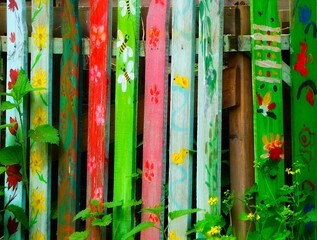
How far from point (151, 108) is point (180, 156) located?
32cm

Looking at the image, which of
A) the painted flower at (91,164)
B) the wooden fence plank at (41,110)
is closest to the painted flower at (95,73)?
the wooden fence plank at (41,110)

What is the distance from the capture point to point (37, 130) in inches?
168

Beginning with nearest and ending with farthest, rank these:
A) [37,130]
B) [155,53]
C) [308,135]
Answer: [308,135] → [155,53] → [37,130]

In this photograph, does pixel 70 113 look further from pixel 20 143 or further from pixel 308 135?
pixel 308 135

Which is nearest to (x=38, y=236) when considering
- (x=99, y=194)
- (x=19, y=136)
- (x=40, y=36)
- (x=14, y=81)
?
(x=99, y=194)

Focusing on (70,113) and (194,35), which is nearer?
(194,35)

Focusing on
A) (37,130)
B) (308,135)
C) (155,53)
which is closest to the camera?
(308,135)

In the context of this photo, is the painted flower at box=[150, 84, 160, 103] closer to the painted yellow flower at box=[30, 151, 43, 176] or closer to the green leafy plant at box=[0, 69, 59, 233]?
the green leafy plant at box=[0, 69, 59, 233]

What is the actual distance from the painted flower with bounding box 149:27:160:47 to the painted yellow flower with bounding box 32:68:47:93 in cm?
74

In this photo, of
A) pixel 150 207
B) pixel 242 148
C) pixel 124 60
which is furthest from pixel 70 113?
pixel 242 148

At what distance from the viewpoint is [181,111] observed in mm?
3949

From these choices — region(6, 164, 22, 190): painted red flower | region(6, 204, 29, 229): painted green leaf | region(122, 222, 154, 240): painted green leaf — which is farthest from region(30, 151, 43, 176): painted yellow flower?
region(122, 222, 154, 240): painted green leaf

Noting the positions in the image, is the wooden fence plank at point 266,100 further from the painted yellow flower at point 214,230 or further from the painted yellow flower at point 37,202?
the painted yellow flower at point 37,202

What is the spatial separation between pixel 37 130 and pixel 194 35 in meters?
1.11
